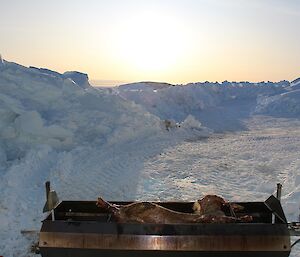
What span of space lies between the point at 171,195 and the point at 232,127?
11.7 meters

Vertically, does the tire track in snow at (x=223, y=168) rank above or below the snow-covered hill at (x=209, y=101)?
below

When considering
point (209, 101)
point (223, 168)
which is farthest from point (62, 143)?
point (209, 101)

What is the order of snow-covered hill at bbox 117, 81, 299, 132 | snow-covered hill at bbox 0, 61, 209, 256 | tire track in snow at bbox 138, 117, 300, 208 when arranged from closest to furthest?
snow-covered hill at bbox 0, 61, 209, 256, tire track in snow at bbox 138, 117, 300, 208, snow-covered hill at bbox 117, 81, 299, 132

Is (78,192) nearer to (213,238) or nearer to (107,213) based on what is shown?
(107,213)

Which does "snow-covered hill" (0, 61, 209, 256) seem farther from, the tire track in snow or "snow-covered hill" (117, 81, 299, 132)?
"snow-covered hill" (117, 81, 299, 132)

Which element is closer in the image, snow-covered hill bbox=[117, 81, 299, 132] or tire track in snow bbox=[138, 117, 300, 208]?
tire track in snow bbox=[138, 117, 300, 208]

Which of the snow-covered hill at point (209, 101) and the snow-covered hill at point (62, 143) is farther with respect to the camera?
the snow-covered hill at point (209, 101)

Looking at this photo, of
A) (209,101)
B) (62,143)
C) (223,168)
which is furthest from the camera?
(209,101)

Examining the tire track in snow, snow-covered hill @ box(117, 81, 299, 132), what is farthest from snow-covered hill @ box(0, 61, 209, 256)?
snow-covered hill @ box(117, 81, 299, 132)

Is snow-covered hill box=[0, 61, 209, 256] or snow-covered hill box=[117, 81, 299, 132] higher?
snow-covered hill box=[117, 81, 299, 132]

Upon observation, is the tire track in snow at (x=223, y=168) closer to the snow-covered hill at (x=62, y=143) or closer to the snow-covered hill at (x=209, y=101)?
the snow-covered hill at (x=62, y=143)

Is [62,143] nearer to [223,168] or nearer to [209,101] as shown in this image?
[223,168]

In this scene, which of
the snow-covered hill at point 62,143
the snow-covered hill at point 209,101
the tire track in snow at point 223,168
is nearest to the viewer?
the snow-covered hill at point 62,143

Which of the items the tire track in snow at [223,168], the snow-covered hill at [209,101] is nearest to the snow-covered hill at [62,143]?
the tire track in snow at [223,168]
